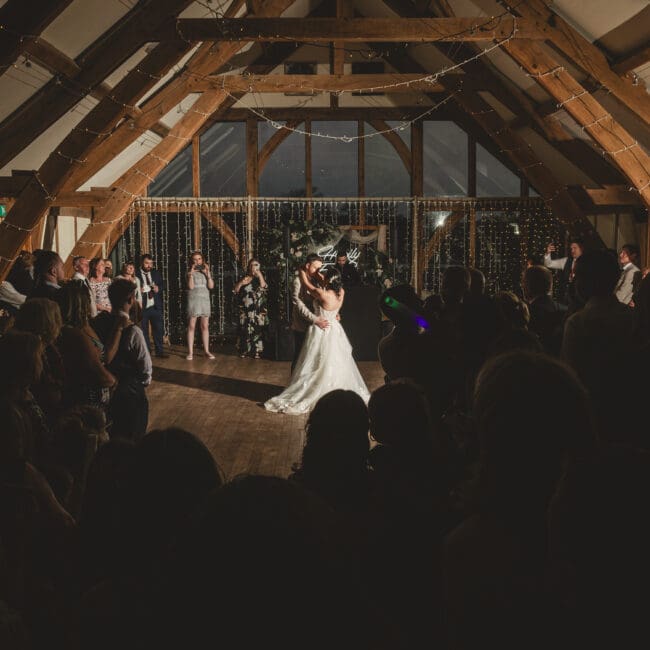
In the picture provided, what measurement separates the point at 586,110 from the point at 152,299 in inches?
212

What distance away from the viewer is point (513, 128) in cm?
985

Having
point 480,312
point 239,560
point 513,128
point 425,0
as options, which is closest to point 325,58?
point 425,0

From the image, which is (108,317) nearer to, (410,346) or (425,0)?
(410,346)

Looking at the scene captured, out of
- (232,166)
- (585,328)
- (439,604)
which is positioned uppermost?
(232,166)

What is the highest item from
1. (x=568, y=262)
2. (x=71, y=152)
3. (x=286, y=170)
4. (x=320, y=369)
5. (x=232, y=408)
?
(x=286, y=170)

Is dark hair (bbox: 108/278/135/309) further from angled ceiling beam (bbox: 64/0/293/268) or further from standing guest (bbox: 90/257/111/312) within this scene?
angled ceiling beam (bbox: 64/0/293/268)

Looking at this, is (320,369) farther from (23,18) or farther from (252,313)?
(23,18)

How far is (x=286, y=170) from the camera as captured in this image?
10.9m

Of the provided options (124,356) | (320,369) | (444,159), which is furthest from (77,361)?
(444,159)

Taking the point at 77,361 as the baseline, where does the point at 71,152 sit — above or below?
above

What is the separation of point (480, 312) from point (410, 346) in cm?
40

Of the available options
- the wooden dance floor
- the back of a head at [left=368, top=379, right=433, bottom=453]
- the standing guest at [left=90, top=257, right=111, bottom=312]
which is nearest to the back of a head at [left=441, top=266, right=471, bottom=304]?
the wooden dance floor

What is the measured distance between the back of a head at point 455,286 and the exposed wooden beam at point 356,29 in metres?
3.56

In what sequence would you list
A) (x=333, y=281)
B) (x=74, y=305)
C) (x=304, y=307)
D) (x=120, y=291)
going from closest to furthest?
1. (x=74, y=305)
2. (x=120, y=291)
3. (x=333, y=281)
4. (x=304, y=307)
